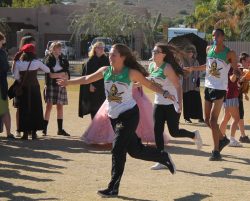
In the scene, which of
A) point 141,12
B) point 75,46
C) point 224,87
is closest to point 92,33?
point 75,46

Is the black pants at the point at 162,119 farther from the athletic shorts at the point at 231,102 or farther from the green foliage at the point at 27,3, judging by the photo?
the green foliage at the point at 27,3

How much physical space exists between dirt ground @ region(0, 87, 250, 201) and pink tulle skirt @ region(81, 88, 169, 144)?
16 centimetres

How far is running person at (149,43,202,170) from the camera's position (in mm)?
8680

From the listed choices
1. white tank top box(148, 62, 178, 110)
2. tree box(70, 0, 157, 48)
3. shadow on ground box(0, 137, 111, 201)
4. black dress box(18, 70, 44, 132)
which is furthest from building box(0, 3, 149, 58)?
white tank top box(148, 62, 178, 110)

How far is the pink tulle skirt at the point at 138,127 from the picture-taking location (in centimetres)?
1095

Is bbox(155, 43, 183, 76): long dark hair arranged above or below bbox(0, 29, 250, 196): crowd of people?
above

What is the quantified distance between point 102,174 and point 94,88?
11.8ft

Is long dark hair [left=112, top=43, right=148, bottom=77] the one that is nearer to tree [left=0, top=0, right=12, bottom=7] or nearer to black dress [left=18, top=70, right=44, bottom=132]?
black dress [left=18, top=70, right=44, bottom=132]

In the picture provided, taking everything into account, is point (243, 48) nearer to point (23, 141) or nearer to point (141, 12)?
point (141, 12)

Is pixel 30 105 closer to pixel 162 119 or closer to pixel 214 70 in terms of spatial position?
pixel 162 119

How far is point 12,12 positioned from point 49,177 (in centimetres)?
4715

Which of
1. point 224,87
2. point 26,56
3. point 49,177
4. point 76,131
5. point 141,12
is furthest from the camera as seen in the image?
point 141,12

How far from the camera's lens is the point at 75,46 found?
148 ft

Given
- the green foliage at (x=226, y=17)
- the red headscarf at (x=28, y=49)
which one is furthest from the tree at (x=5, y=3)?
the red headscarf at (x=28, y=49)
